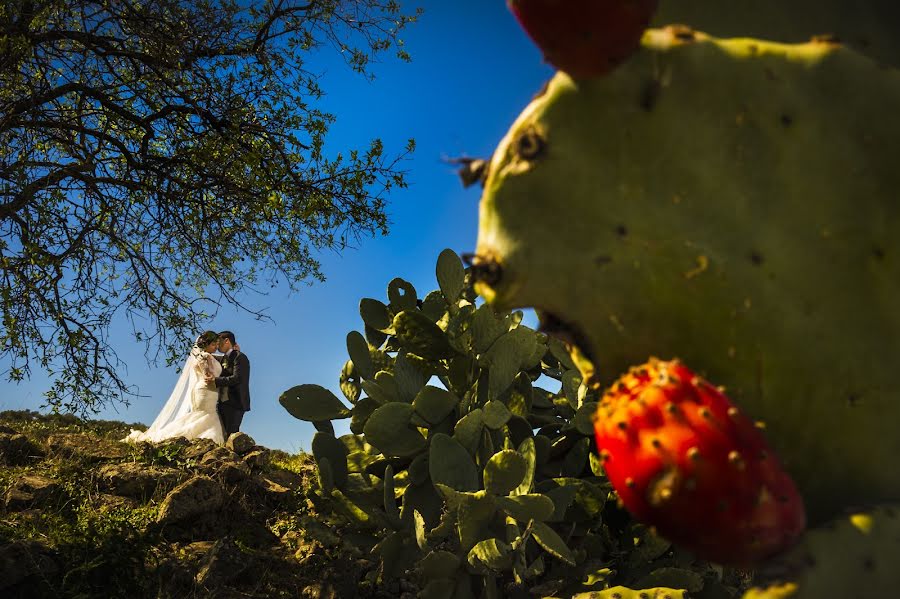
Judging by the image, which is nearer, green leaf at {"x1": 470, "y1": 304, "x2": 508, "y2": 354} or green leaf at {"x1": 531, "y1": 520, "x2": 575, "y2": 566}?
green leaf at {"x1": 531, "y1": 520, "x2": 575, "y2": 566}

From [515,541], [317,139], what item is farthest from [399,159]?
[515,541]

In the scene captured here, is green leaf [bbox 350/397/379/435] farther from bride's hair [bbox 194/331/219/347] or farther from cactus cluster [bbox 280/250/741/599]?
bride's hair [bbox 194/331/219/347]

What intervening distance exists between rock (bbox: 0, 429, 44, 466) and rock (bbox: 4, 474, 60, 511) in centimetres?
95

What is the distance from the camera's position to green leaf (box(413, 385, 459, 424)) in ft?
8.87

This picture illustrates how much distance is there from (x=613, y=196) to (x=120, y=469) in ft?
15.9

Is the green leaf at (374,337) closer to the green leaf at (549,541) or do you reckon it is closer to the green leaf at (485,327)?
the green leaf at (485,327)

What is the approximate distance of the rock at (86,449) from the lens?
5590 mm

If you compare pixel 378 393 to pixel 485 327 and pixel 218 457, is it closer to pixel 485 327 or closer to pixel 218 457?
pixel 485 327

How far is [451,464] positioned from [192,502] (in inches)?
94.1

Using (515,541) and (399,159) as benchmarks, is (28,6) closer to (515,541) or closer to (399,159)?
(399,159)

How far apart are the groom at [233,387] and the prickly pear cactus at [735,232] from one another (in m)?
7.76

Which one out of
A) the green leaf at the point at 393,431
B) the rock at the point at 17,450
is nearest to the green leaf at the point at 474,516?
the green leaf at the point at 393,431

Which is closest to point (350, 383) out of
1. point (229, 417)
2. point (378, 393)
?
point (378, 393)

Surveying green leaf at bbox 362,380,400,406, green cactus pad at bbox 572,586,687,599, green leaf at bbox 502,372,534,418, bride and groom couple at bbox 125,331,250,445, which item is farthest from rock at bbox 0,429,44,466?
green cactus pad at bbox 572,586,687,599
